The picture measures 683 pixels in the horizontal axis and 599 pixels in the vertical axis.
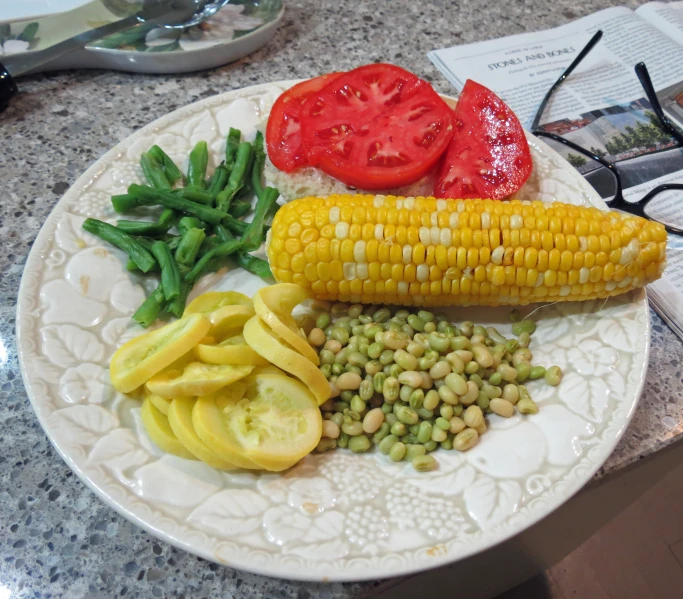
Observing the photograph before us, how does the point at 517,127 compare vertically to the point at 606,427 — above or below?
above

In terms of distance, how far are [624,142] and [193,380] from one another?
2217 millimetres

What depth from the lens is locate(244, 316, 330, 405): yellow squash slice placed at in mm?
1323

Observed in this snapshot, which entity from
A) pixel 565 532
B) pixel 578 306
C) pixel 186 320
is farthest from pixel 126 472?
pixel 565 532

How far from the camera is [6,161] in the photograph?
2240mm

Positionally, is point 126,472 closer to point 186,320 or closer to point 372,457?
point 186,320

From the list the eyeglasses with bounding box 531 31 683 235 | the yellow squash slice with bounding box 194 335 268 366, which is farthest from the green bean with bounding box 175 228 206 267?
the eyeglasses with bounding box 531 31 683 235

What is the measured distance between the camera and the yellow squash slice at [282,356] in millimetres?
1323

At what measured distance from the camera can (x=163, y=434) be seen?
129 centimetres

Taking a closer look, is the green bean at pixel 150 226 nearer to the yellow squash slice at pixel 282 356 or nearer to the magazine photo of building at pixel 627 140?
the yellow squash slice at pixel 282 356

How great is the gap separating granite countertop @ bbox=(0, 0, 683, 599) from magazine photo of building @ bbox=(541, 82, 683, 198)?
2.22 feet

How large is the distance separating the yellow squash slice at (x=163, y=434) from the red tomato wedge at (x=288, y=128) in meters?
0.93

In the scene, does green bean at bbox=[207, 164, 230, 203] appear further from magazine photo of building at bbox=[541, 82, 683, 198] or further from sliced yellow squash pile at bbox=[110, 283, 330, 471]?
magazine photo of building at bbox=[541, 82, 683, 198]

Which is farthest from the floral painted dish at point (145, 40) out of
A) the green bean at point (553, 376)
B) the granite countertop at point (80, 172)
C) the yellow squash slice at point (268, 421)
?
the green bean at point (553, 376)

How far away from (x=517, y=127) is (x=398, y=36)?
1.35 metres
